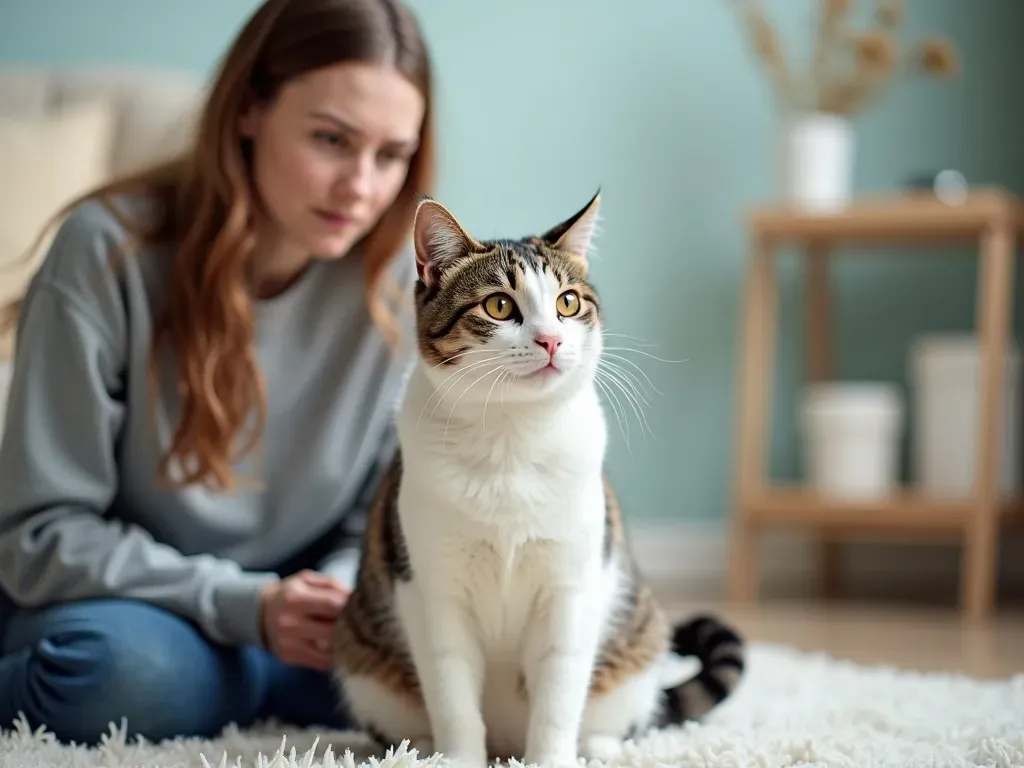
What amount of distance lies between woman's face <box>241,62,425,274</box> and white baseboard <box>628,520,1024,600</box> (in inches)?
69.9

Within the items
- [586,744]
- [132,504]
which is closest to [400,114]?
[132,504]

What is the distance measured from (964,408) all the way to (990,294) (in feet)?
1.00

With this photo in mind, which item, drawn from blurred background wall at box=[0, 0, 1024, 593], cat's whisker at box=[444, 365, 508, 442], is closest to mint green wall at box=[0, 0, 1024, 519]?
blurred background wall at box=[0, 0, 1024, 593]

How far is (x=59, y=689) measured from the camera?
1262mm

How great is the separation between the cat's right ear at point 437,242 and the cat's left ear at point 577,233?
8cm

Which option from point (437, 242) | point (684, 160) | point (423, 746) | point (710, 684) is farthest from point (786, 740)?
point (684, 160)

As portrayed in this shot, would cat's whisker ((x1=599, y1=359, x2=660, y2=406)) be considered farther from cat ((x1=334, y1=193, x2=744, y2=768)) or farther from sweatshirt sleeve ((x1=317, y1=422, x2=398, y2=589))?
sweatshirt sleeve ((x1=317, y1=422, x2=398, y2=589))

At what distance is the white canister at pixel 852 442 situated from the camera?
2.71 meters

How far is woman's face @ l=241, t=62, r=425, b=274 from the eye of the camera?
137cm

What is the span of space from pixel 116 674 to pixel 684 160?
2.18 meters

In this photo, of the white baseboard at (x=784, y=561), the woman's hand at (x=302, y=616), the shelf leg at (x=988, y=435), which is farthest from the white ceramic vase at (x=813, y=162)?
the woman's hand at (x=302, y=616)

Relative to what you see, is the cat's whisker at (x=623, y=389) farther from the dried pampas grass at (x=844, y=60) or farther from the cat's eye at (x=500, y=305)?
the dried pampas grass at (x=844, y=60)

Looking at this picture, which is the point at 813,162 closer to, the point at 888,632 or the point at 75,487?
the point at 888,632

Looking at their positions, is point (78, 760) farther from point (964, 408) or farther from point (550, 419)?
point (964, 408)
